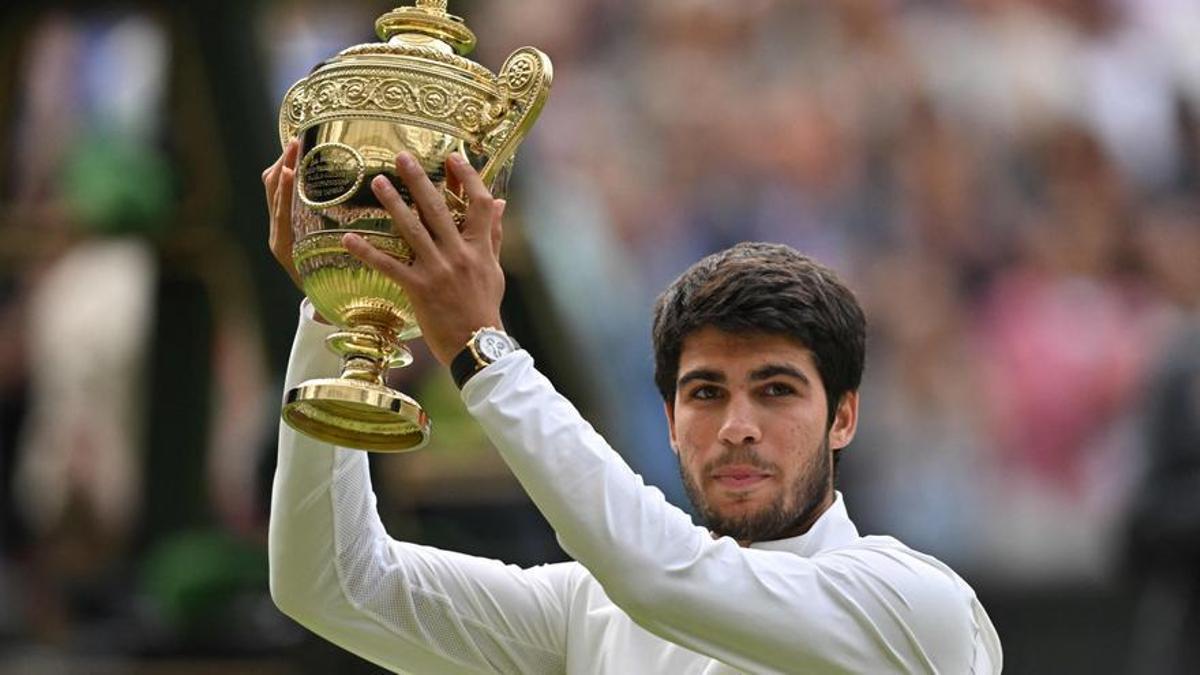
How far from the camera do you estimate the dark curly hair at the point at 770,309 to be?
3.79 m

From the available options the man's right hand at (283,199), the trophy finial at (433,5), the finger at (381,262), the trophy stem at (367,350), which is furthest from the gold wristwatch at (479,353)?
the trophy finial at (433,5)

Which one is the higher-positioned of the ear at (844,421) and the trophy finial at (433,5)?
the trophy finial at (433,5)

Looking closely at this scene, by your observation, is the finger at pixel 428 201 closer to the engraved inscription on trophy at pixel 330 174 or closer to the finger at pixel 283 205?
the engraved inscription on trophy at pixel 330 174

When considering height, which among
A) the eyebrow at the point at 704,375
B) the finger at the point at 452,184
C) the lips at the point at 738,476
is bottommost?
the lips at the point at 738,476

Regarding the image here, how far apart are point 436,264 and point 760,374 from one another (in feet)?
2.12

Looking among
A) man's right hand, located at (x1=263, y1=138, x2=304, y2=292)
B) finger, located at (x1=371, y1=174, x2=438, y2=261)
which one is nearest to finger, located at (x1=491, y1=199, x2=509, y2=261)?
finger, located at (x1=371, y1=174, x2=438, y2=261)

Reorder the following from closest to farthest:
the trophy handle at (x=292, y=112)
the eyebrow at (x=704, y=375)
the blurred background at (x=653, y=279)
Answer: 1. the trophy handle at (x=292, y=112)
2. the eyebrow at (x=704, y=375)
3. the blurred background at (x=653, y=279)

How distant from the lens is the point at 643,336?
9.22m

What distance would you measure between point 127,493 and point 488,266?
7.32m

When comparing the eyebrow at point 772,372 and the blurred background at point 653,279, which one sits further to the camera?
the blurred background at point 653,279

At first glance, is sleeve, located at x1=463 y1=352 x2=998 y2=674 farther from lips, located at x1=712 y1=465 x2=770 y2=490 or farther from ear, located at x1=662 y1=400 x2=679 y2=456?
ear, located at x1=662 y1=400 x2=679 y2=456

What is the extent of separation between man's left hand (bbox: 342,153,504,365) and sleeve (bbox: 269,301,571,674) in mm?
410

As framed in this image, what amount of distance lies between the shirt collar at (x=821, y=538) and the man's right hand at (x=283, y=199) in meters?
0.87

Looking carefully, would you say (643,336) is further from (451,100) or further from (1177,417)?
(451,100)
